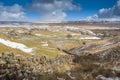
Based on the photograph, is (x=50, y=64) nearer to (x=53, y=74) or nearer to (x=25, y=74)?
(x=53, y=74)

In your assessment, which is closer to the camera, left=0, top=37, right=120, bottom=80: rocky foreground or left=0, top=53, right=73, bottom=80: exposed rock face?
left=0, top=53, right=73, bottom=80: exposed rock face

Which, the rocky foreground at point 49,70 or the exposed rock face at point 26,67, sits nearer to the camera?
the exposed rock face at point 26,67

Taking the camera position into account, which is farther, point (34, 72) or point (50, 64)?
point (50, 64)

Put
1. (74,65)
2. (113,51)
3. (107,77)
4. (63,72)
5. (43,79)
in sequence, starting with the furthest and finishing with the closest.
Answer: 1. (113,51)
2. (74,65)
3. (63,72)
4. (107,77)
5. (43,79)

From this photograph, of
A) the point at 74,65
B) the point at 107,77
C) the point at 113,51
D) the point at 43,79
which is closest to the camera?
the point at 43,79

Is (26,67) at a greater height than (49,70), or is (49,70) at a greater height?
(26,67)

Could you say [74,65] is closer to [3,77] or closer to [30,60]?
[30,60]

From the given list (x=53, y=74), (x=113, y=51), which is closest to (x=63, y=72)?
(x=53, y=74)

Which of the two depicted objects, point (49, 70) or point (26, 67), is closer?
point (26, 67)

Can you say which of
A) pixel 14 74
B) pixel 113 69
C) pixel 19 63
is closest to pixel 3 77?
pixel 14 74
